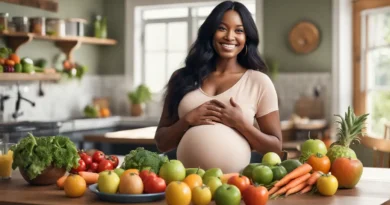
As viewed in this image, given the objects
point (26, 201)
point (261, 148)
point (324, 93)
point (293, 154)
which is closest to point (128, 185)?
point (26, 201)

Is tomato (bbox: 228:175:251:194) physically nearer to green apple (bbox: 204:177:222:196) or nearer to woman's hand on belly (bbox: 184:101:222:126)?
green apple (bbox: 204:177:222:196)

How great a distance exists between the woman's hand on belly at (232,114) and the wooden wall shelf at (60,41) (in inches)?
163

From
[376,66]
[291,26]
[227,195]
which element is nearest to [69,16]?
[291,26]

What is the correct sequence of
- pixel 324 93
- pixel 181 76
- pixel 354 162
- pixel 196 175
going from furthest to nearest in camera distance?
pixel 324 93
pixel 181 76
pixel 354 162
pixel 196 175

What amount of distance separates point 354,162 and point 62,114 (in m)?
5.52

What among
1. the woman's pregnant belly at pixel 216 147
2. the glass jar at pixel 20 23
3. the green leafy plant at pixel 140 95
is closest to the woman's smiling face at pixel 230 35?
the woman's pregnant belly at pixel 216 147

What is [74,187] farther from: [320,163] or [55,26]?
[55,26]

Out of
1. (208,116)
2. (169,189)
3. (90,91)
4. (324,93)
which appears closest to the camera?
(169,189)

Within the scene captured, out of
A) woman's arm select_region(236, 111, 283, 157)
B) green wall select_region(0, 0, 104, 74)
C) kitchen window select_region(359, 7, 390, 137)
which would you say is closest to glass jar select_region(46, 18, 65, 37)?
green wall select_region(0, 0, 104, 74)

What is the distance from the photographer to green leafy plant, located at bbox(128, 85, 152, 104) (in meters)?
7.99

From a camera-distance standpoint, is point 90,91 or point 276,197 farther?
point 90,91

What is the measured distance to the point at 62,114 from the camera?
7578 mm

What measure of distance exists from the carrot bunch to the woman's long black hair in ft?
2.29

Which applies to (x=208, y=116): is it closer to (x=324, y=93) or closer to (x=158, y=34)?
(x=324, y=93)
